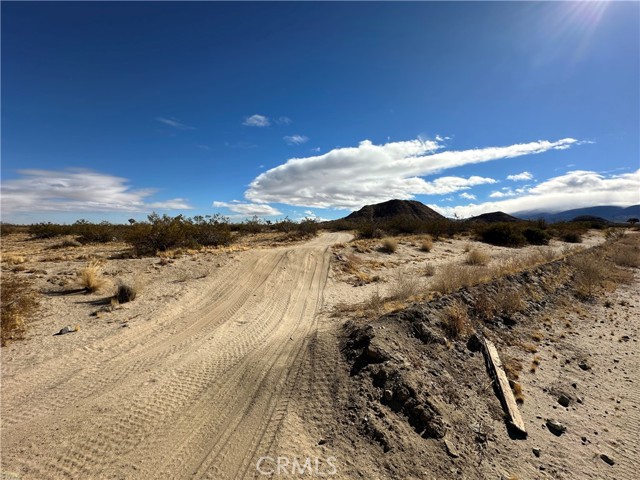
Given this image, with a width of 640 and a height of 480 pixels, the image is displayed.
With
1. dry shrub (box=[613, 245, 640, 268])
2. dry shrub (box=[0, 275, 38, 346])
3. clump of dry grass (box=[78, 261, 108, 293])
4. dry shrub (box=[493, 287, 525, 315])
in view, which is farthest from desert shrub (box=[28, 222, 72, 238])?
dry shrub (box=[613, 245, 640, 268])

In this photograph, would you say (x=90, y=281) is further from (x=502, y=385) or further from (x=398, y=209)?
(x=398, y=209)

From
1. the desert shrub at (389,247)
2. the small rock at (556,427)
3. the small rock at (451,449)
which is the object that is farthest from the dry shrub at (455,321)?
the desert shrub at (389,247)

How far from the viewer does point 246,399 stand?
4.86m

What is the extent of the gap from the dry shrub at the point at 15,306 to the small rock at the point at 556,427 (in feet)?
34.5

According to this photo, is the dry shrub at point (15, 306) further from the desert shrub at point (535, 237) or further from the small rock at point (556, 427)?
the desert shrub at point (535, 237)

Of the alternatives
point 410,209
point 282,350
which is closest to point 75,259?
point 282,350

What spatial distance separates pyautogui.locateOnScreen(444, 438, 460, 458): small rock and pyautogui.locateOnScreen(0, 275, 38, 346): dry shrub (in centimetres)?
894

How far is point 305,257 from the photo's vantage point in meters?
16.8

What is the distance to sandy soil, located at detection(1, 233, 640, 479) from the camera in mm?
3771

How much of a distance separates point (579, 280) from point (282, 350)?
1264 centimetres

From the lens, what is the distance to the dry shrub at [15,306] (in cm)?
736

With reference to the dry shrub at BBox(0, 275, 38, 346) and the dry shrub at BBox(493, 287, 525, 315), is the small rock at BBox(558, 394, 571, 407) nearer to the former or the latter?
the dry shrub at BBox(493, 287, 525, 315)

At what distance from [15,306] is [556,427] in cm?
1241

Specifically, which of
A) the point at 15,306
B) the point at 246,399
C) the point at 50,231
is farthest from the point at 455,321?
the point at 50,231
